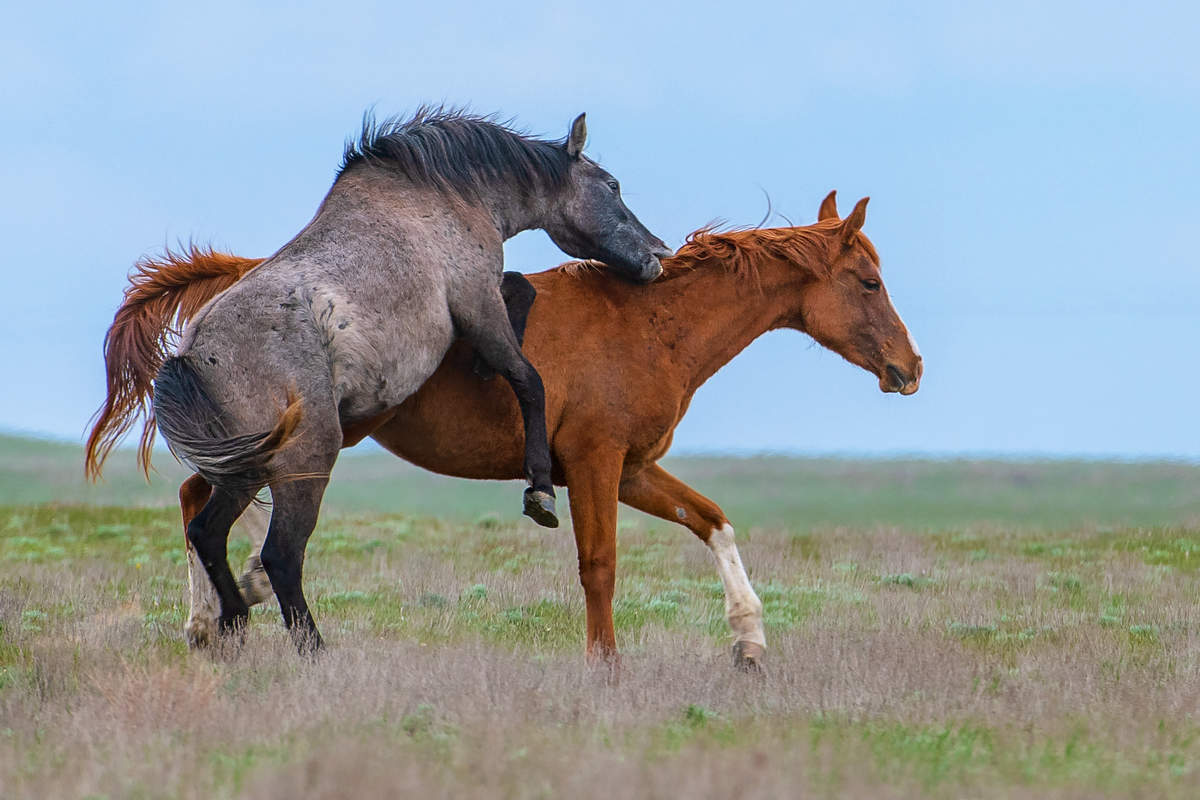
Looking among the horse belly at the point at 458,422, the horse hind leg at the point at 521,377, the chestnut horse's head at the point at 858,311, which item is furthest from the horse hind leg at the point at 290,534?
the chestnut horse's head at the point at 858,311

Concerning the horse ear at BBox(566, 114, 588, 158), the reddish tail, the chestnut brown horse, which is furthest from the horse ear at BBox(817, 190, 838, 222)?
→ the reddish tail

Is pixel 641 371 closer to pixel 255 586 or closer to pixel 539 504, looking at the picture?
pixel 539 504

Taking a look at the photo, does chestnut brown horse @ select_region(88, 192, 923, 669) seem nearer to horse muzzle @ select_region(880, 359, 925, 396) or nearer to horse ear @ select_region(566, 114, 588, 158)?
horse muzzle @ select_region(880, 359, 925, 396)

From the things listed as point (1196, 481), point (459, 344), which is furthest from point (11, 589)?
point (1196, 481)

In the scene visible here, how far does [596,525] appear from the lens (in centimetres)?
729

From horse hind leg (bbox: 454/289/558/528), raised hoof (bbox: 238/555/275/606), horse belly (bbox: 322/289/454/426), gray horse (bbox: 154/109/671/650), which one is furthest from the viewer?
raised hoof (bbox: 238/555/275/606)

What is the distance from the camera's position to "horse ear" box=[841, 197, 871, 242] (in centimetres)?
786

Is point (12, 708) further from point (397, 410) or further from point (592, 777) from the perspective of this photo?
point (592, 777)

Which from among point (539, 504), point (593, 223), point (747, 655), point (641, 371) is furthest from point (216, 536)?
point (747, 655)

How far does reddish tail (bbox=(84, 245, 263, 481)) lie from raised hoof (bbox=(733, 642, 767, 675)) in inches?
154

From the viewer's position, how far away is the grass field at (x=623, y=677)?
4672mm

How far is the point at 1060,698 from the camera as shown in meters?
6.39

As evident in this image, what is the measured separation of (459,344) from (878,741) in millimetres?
3195

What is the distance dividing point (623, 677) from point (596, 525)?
956mm
